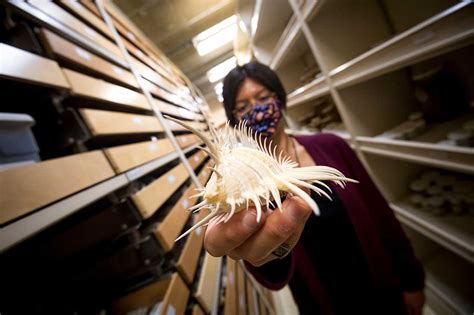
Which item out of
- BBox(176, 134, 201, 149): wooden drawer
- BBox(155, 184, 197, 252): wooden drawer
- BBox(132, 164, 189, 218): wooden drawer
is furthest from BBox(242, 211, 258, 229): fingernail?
BBox(176, 134, 201, 149): wooden drawer

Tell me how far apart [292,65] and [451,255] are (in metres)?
2.54

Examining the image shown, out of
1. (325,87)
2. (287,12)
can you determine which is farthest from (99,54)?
(287,12)

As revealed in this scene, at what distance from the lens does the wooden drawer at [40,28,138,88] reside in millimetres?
743

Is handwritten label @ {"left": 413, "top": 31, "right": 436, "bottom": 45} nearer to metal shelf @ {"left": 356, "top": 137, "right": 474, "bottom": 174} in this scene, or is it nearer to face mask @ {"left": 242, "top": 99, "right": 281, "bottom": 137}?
metal shelf @ {"left": 356, "top": 137, "right": 474, "bottom": 174}

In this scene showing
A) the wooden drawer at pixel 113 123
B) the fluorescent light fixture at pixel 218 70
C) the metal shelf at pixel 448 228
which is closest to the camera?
the wooden drawer at pixel 113 123

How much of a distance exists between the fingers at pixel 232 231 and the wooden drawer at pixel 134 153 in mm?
620

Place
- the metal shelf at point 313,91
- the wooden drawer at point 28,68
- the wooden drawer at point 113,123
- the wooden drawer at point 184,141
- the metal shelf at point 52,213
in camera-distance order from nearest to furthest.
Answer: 1. the metal shelf at point 52,213
2. the wooden drawer at point 28,68
3. the wooden drawer at point 113,123
4. the wooden drawer at point 184,141
5. the metal shelf at point 313,91

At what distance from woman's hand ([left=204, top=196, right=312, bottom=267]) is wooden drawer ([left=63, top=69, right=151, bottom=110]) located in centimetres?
78

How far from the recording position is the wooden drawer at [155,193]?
821 mm

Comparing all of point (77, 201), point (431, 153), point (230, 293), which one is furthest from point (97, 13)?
point (431, 153)

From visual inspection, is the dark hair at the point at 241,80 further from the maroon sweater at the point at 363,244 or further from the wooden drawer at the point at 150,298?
the wooden drawer at the point at 150,298

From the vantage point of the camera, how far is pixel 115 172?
0.78 m

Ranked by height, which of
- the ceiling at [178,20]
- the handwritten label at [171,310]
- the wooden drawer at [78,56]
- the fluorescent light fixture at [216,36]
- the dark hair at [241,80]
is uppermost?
the ceiling at [178,20]

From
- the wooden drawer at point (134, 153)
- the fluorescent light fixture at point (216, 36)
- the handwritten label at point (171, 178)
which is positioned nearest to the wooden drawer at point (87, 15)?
the wooden drawer at point (134, 153)
